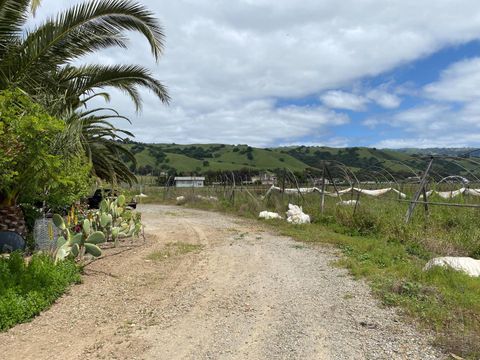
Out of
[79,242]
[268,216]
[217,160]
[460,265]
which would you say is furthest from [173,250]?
[217,160]

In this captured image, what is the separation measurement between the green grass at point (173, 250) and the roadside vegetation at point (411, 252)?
311cm

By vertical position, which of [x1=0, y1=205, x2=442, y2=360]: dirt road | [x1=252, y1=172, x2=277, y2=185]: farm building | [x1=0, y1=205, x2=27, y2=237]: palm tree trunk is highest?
[x1=252, y1=172, x2=277, y2=185]: farm building

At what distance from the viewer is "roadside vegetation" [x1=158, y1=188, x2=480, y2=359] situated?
15.6 ft

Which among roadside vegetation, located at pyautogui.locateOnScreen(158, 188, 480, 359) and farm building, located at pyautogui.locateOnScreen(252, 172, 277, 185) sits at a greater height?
farm building, located at pyautogui.locateOnScreen(252, 172, 277, 185)

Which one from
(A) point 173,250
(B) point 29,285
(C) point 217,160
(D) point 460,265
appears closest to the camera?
(B) point 29,285

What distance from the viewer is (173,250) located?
951cm

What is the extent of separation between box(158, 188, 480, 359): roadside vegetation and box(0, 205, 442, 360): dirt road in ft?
1.06

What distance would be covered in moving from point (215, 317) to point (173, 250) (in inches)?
181

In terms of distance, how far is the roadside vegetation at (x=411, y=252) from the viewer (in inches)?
187

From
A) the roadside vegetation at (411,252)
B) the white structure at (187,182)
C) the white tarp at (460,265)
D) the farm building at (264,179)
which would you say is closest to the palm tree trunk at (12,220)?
the roadside vegetation at (411,252)

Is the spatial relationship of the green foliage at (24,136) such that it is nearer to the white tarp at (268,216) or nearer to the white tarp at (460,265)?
the white tarp at (460,265)

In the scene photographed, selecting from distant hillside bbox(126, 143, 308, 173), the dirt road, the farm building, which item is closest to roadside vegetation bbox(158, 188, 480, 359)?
the dirt road

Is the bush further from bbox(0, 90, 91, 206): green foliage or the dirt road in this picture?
bbox(0, 90, 91, 206): green foliage

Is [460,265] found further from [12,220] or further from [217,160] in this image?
[217,160]
